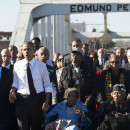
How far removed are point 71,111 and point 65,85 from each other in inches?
28.0

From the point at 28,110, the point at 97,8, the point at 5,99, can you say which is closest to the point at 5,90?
the point at 5,99

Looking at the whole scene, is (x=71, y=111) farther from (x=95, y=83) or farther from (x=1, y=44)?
(x=1, y=44)

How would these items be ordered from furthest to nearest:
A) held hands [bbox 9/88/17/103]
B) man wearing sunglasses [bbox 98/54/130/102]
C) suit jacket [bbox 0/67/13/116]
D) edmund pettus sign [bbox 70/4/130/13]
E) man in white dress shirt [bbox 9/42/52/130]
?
edmund pettus sign [bbox 70/4/130/13] → man wearing sunglasses [bbox 98/54/130/102] → suit jacket [bbox 0/67/13/116] → man in white dress shirt [bbox 9/42/52/130] → held hands [bbox 9/88/17/103]

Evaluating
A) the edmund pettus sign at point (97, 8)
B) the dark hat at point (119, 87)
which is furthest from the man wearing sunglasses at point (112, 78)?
the edmund pettus sign at point (97, 8)

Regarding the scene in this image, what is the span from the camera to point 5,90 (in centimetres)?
762

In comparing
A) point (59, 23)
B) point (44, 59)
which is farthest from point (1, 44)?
point (44, 59)

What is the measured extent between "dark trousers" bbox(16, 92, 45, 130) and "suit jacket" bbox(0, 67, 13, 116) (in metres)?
0.33

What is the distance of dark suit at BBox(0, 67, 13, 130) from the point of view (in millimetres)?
7617

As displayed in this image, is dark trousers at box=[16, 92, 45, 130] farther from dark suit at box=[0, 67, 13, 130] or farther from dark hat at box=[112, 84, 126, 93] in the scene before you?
dark hat at box=[112, 84, 126, 93]

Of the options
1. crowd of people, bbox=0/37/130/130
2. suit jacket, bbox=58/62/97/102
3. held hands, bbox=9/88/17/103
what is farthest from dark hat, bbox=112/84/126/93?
held hands, bbox=9/88/17/103

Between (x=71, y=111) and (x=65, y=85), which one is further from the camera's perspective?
(x=65, y=85)

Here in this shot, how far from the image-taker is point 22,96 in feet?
24.2

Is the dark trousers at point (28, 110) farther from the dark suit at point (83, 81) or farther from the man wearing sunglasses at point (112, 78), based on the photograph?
the man wearing sunglasses at point (112, 78)

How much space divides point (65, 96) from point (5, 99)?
3.79 ft
